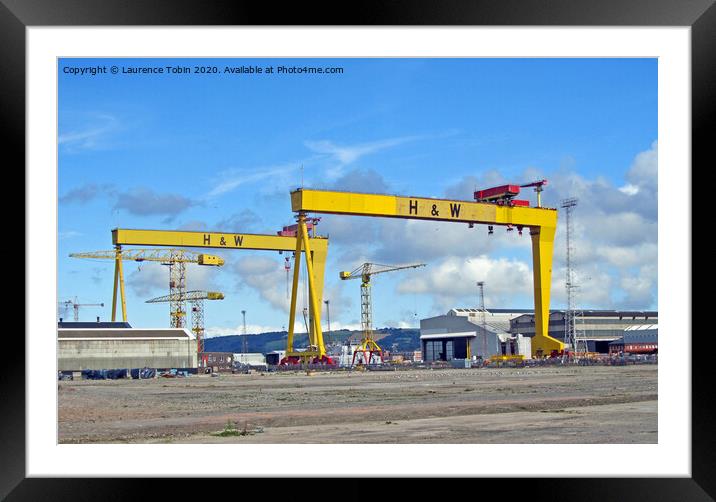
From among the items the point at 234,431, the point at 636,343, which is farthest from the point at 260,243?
the point at 234,431

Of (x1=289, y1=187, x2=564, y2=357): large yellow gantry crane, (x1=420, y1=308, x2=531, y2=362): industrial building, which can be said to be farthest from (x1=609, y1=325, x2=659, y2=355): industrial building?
(x1=289, y1=187, x2=564, y2=357): large yellow gantry crane

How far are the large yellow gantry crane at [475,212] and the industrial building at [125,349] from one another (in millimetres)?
6849

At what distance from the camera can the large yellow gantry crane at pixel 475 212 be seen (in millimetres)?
31922

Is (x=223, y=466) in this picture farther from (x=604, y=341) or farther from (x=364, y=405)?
(x=604, y=341)

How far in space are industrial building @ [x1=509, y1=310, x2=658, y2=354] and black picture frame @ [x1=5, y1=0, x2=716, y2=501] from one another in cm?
5409

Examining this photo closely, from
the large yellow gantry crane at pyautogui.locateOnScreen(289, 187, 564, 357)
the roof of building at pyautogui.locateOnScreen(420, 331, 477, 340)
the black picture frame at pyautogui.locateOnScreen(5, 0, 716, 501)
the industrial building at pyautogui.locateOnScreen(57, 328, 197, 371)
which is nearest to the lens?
the black picture frame at pyautogui.locateOnScreen(5, 0, 716, 501)

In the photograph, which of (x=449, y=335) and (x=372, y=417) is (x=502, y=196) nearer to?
(x=372, y=417)

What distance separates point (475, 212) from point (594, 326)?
3127 centimetres

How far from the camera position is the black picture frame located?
5645mm

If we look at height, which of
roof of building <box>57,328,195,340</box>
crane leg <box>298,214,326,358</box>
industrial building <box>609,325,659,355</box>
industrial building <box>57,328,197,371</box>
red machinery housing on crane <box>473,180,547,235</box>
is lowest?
industrial building <box>609,325,659,355</box>

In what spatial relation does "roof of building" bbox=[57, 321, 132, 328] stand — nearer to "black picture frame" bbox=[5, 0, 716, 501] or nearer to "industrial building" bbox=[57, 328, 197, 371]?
"industrial building" bbox=[57, 328, 197, 371]

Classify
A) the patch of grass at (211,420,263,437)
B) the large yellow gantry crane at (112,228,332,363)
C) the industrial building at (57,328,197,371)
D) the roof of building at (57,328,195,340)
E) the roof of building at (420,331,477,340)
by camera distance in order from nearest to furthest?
the patch of grass at (211,420,263,437) < the industrial building at (57,328,197,371) < the large yellow gantry crane at (112,228,332,363) < the roof of building at (57,328,195,340) < the roof of building at (420,331,477,340)

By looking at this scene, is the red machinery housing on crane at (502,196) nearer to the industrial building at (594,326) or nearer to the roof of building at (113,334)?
the roof of building at (113,334)

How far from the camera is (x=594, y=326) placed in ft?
205
